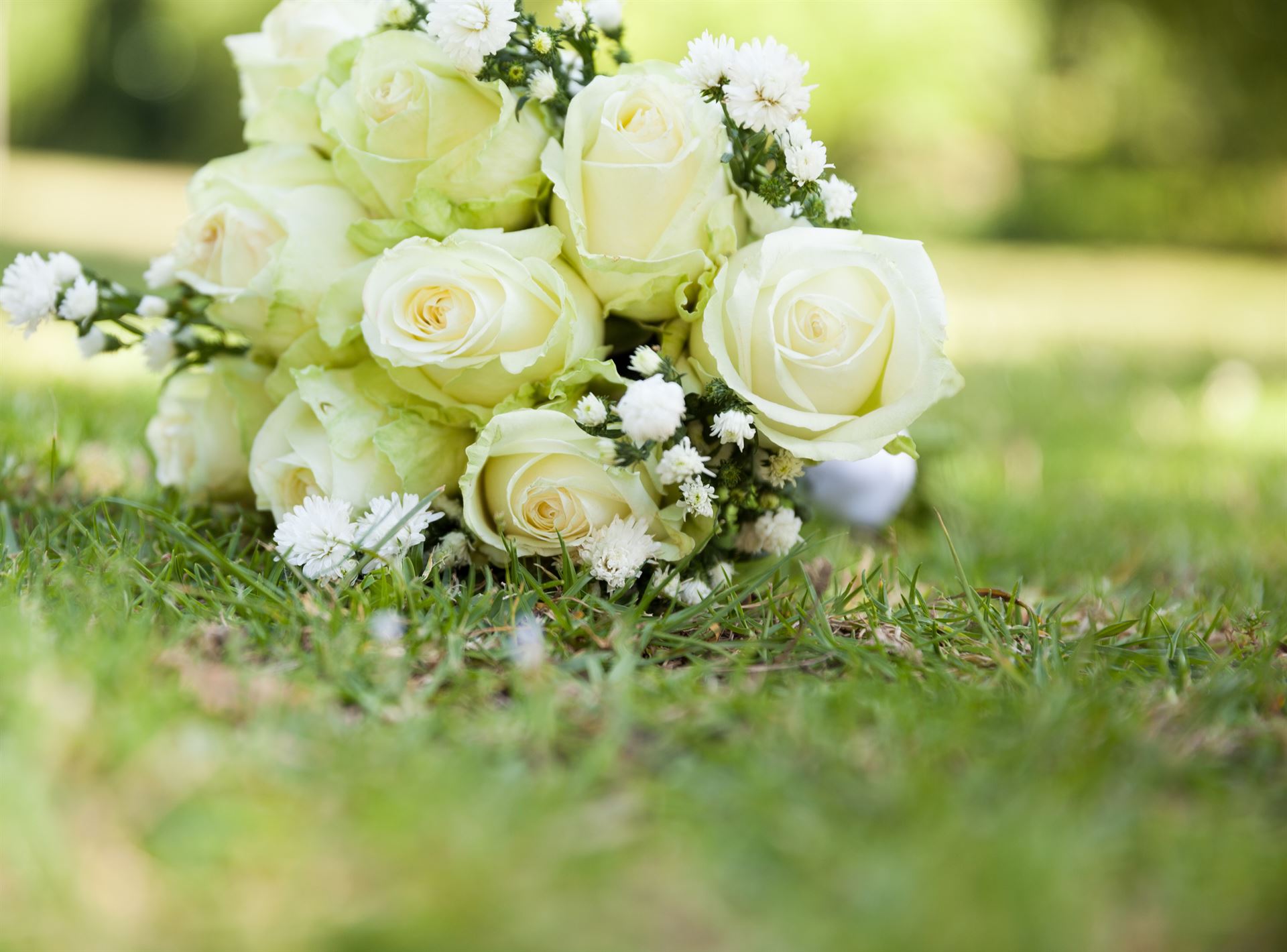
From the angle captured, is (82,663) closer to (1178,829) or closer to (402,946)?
(402,946)

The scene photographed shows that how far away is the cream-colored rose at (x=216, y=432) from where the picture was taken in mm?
1666

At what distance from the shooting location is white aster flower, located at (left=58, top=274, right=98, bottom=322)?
1.59 metres

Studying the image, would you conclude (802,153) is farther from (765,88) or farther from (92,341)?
(92,341)

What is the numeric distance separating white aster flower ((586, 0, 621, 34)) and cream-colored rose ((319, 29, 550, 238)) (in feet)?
0.47

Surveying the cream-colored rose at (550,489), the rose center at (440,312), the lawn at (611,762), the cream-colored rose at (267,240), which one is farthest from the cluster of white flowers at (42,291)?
the cream-colored rose at (550,489)

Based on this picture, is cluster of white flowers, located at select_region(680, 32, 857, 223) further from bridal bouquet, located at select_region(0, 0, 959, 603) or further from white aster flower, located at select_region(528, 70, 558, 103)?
Result: white aster flower, located at select_region(528, 70, 558, 103)

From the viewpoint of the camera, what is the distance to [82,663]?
3.16 ft

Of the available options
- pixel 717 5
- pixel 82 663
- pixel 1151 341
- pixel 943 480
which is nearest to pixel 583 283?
pixel 82 663

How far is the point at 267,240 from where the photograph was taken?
1.54 meters

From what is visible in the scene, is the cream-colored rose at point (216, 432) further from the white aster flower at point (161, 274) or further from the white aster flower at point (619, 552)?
the white aster flower at point (619, 552)

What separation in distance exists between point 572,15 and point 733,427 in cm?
57

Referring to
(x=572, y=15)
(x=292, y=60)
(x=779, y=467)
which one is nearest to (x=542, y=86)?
(x=572, y=15)

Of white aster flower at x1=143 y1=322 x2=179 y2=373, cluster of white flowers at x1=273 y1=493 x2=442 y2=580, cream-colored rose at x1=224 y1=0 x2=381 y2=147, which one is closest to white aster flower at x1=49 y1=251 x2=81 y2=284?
white aster flower at x1=143 y1=322 x2=179 y2=373

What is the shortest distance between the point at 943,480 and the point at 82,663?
70.4 inches
